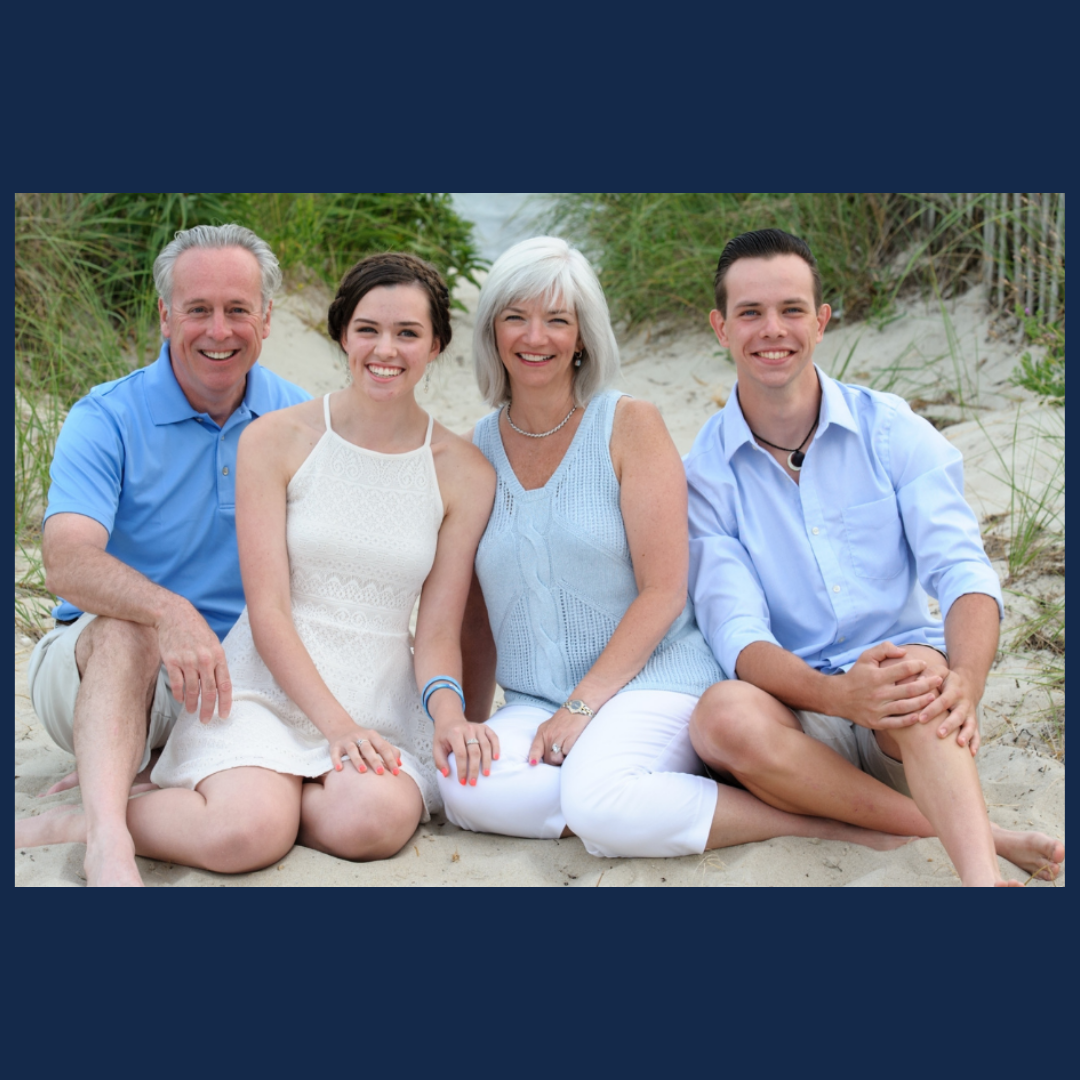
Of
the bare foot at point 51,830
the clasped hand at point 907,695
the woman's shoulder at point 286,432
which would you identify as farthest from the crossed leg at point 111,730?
the clasped hand at point 907,695

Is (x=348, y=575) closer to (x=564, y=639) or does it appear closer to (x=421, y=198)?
(x=564, y=639)

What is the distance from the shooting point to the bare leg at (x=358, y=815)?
2.59 metres

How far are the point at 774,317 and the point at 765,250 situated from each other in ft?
0.59

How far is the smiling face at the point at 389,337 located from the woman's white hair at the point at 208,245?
420 mm

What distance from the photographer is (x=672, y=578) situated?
2.73 m

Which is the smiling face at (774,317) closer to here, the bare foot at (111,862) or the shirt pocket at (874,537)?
the shirt pocket at (874,537)

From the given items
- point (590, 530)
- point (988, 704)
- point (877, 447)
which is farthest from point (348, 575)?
point (988, 704)

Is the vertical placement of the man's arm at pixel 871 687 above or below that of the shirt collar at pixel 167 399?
below

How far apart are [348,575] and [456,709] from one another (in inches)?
16.7

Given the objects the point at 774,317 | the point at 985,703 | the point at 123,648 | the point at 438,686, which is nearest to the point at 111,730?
the point at 123,648

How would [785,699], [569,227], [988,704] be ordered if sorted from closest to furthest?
1. [785,699]
2. [988,704]
3. [569,227]

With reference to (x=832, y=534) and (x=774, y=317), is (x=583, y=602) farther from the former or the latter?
(x=774, y=317)

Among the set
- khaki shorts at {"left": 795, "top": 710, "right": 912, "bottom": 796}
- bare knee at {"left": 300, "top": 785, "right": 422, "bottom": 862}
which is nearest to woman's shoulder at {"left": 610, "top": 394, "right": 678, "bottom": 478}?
khaki shorts at {"left": 795, "top": 710, "right": 912, "bottom": 796}

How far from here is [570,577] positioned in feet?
9.30
